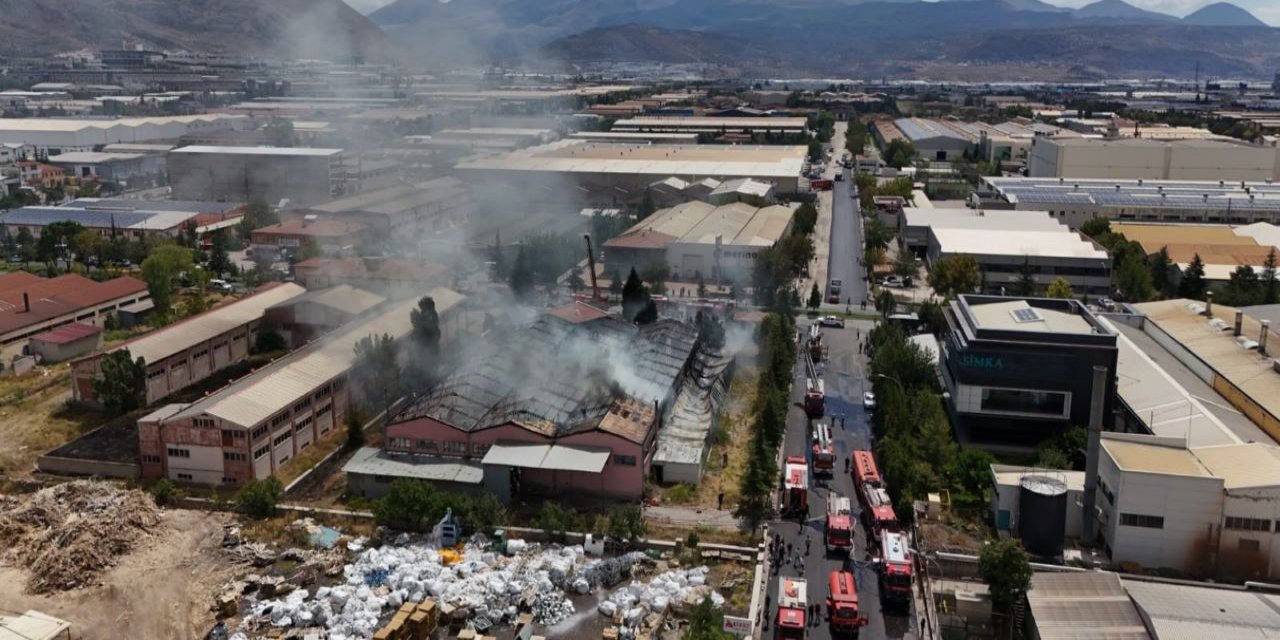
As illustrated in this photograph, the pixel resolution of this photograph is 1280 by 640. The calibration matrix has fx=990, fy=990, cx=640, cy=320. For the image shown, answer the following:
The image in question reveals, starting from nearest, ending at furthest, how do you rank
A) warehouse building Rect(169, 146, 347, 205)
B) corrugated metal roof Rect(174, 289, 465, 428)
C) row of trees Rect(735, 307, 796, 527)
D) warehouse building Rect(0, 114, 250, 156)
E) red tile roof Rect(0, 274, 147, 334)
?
row of trees Rect(735, 307, 796, 527) → corrugated metal roof Rect(174, 289, 465, 428) → red tile roof Rect(0, 274, 147, 334) → warehouse building Rect(169, 146, 347, 205) → warehouse building Rect(0, 114, 250, 156)

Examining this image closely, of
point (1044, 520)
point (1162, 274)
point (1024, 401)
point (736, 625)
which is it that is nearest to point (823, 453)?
point (1024, 401)

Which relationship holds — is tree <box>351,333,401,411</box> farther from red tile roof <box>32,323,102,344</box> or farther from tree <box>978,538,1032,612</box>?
tree <box>978,538,1032,612</box>

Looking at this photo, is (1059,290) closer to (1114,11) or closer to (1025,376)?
(1025,376)

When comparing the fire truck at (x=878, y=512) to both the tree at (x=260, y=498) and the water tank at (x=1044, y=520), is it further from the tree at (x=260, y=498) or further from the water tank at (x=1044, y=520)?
the tree at (x=260, y=498)

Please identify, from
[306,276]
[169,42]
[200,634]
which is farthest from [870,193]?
[169,42]

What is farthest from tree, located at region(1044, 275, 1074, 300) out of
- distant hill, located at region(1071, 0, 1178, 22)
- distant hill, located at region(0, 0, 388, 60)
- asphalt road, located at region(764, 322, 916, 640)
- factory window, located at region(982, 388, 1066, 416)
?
distant hill, located at region(1071, 0, 1178, 22)

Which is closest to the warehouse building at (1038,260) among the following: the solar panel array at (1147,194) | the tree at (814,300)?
the tree at (814,300)

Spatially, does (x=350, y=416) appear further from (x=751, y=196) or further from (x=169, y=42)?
(x=169, y=42)
